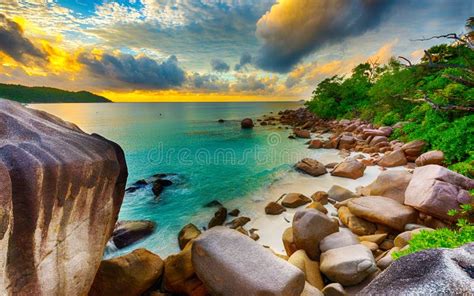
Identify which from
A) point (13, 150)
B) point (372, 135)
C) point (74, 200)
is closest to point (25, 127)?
point (13, 150)

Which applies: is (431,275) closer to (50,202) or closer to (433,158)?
(50,202)

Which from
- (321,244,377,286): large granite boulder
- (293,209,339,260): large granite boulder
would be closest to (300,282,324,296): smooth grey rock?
(321,244,377,286): large granite boulder

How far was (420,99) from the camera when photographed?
10.3 ft

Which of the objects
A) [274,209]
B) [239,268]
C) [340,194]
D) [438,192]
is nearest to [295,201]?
[274,209]

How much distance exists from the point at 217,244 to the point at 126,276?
5.67ft

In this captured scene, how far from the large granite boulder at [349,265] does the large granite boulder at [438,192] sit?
2003mm

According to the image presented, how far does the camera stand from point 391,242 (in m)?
4.76

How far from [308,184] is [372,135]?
812 centimetres

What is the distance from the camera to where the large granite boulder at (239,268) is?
3.30 meters

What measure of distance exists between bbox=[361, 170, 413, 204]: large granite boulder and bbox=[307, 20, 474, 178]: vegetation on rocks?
4.84 ft

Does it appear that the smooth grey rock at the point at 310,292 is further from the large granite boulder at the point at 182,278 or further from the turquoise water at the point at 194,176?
the turquoise water at the point at 194,176

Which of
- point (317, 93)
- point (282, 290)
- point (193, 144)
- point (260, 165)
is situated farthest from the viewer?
point (317, 93)

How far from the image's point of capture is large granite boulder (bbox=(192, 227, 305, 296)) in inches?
130

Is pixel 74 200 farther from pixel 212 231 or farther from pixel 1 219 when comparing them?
pixel 212 231
